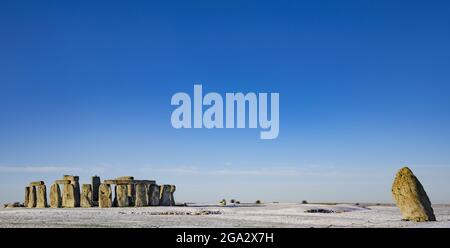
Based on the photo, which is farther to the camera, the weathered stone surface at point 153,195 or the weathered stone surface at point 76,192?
the weathered stone surface at point 153,195

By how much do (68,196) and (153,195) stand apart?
6.66 meters

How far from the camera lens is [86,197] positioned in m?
45.4

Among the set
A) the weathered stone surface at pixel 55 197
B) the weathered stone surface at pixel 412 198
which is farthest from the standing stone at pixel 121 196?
the weathered stone surface at pixel 412 198

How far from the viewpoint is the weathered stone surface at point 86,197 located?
1783 inches

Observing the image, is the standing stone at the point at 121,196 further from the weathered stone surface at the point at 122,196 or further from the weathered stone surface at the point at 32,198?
the weathered stone surface at the point at 32,198

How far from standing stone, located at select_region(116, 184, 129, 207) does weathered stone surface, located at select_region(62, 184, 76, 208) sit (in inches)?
134

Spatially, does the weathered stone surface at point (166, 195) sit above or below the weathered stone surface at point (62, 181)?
below

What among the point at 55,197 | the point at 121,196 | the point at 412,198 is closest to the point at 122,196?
the point at 121,196

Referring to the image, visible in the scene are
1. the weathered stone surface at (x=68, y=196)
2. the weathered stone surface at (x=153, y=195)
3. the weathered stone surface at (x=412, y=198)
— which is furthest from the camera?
the weathered stone surface at (x=153, y=195)

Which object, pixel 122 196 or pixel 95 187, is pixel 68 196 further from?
pixel 122 196

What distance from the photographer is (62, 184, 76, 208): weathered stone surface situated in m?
45.4
